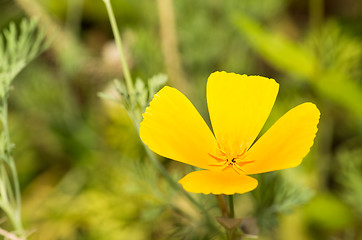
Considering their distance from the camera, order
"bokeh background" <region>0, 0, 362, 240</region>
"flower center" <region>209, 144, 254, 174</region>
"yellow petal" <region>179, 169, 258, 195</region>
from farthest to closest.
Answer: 1. "bokeh background" <region>0, 0, 362, 240</region>
2. "flower center" <region>209, 144, 254, 174</region>
3. "yellow petal" <region>179, 169, 258, 195</region>

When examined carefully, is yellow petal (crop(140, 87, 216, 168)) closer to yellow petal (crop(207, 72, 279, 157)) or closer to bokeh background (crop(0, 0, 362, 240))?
yellow petal (crop(207, 72, 279, 157))

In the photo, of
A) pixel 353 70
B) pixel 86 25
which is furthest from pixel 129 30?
pixel 353 70

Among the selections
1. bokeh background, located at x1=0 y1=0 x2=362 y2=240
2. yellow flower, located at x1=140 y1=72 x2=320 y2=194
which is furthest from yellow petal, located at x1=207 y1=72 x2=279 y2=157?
bokeh background, located at x1=0 y1=0 x2=362 y2=240

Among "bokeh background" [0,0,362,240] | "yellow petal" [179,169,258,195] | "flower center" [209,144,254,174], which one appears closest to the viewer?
"yellow petal" [179,169,258,195]

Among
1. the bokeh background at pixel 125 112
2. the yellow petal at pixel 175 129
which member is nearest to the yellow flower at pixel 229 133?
the yellow petal at pixel 175 129

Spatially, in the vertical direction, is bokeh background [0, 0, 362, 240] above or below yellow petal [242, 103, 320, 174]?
above

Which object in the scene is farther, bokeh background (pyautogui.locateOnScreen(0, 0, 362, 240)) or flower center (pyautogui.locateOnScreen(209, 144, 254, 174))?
bokeh background (pyautogui.locateOnScreen(0, 0, 362, 240))

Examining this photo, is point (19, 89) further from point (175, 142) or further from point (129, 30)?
point (175, 142)
